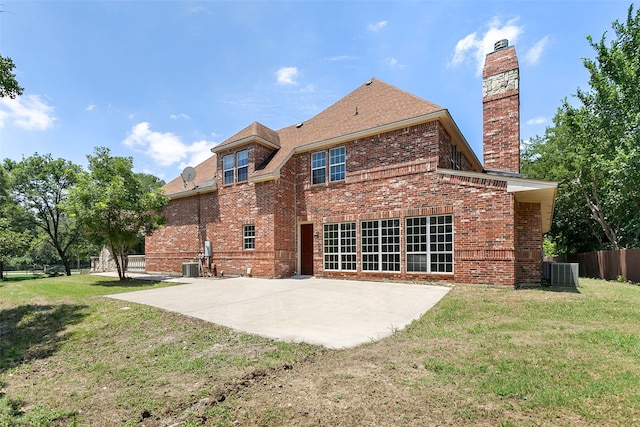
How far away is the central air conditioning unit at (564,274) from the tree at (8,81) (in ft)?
57.6

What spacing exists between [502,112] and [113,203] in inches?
667

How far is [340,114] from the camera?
50.2 ft

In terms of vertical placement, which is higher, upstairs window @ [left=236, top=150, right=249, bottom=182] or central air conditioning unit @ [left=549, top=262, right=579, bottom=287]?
upstairs window @ [left=236, top=150, right=249, bottom=182]

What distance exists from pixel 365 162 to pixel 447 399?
A: 1055 centimetres

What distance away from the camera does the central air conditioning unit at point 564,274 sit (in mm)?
10859

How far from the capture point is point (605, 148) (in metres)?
19.2

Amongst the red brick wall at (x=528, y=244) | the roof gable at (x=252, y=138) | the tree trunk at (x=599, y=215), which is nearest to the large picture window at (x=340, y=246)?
the roof gable at (x=252, y=138)

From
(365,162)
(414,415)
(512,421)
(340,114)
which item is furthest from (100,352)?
(340,114)

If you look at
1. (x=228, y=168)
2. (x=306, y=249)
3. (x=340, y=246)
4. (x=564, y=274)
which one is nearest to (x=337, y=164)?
(x=340, y=246)

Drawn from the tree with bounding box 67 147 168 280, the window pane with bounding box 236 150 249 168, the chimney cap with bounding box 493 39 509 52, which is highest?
the chimney cap with bounding box 493 39 509 52

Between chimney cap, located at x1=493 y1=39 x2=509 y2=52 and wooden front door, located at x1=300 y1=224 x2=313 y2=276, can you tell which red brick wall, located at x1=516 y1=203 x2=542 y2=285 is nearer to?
chimney cap, located at x1=493 y1=39 x2=509 y2=52

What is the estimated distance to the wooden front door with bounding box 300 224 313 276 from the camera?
15.1 m

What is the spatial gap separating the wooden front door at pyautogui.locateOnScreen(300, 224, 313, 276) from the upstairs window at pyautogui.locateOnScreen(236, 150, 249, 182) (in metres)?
3.81

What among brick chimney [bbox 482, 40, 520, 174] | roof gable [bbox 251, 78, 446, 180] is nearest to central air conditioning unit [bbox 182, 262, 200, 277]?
roof gable [bbox 251, 78, 446, 180]
